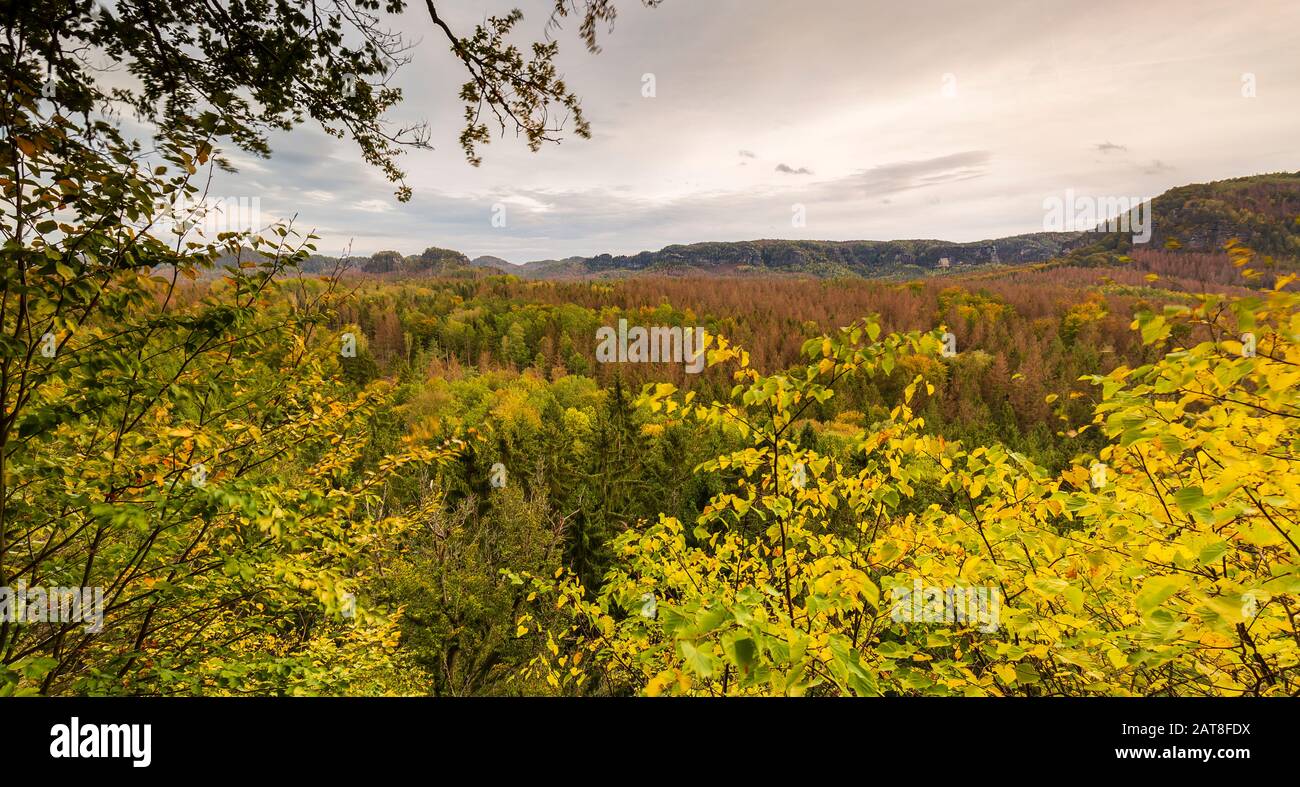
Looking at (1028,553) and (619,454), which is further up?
(1028,553)

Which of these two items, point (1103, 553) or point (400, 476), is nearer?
point (1103, 553)

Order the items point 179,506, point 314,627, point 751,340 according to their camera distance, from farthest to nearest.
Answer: point 751,340 < point 314,627 < point 179,506

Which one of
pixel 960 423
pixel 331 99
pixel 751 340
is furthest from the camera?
pixel 751 340

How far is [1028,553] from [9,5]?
24.8 ft

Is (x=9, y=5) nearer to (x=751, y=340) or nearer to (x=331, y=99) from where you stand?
(x=331, y=99)

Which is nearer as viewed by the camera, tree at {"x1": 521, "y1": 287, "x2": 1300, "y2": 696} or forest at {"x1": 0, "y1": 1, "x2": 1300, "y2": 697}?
tree at {"x1": 521, "y1": 287, "x2": 1300, "y2": 696}

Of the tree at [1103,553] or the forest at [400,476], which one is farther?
the forest at [400,476]
